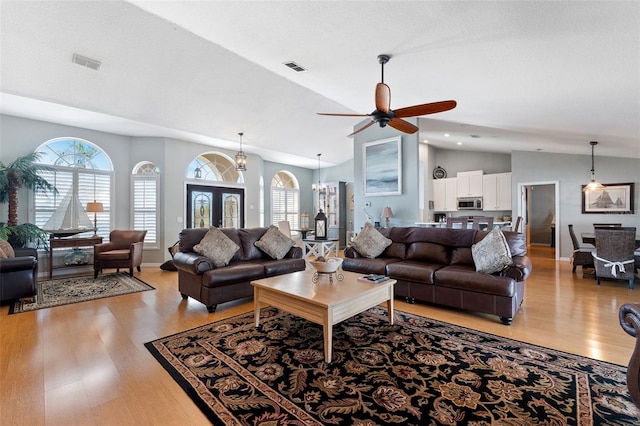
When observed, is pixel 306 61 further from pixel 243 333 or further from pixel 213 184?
pixel 213 184

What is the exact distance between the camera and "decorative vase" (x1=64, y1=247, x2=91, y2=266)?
561 centimetres

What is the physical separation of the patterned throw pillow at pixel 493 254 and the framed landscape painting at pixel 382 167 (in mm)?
2869

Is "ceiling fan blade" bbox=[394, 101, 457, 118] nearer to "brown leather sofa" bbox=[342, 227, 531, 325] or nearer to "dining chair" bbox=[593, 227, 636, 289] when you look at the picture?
"brown leather sofa" bbox=[342, 227, 531, 325]

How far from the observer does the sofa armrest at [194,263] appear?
11.8ft

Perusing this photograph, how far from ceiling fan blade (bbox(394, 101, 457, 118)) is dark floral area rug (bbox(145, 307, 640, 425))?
2.27 meters

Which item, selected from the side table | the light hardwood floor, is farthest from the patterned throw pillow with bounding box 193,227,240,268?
the side table

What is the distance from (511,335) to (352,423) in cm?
206

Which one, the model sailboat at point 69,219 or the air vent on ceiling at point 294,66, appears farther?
the model sailboat at point 69,219

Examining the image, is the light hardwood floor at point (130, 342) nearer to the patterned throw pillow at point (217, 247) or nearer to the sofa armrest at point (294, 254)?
the patterned throw pillow at point (217, 247)

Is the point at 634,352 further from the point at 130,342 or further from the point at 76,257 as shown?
the point at 76,257

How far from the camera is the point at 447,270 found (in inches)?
140

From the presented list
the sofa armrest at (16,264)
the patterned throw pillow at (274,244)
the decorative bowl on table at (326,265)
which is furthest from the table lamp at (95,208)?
the decorative bowl on table at (326,265)

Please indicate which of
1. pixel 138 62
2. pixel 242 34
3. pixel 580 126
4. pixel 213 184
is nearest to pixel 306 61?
pixel 242 34

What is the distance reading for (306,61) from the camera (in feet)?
12.0
